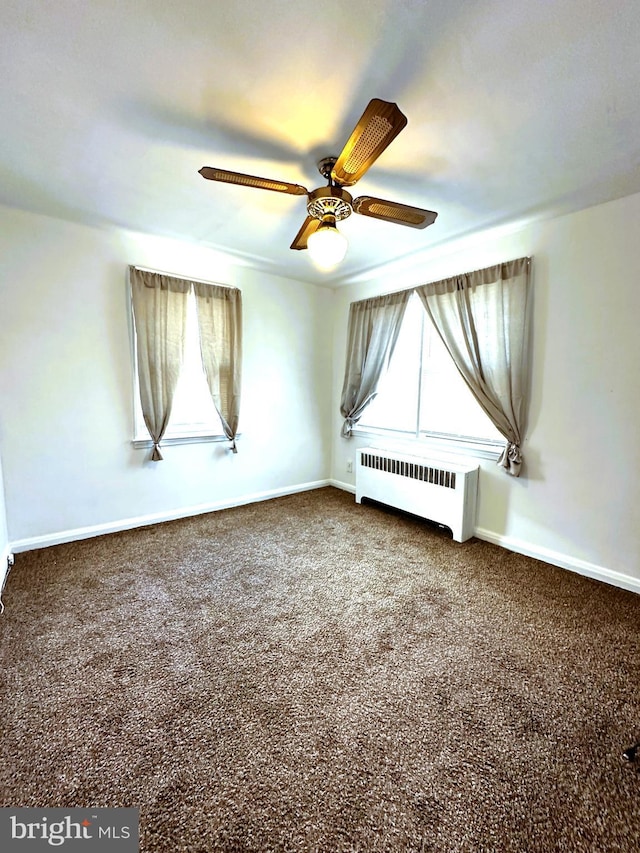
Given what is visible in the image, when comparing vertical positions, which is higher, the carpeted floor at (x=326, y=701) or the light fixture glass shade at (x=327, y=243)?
the light fixture glass shade at (x=327, y=243)

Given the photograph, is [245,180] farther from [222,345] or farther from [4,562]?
[4,562]

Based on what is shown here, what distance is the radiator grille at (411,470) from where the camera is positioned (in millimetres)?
2971

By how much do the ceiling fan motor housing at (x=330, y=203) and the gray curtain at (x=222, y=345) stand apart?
5.32ft

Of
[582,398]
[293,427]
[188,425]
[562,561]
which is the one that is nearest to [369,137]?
[582,398]

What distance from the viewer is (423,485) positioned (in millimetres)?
3127

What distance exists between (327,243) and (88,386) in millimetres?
2216

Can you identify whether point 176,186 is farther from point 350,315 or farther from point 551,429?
point 551,429

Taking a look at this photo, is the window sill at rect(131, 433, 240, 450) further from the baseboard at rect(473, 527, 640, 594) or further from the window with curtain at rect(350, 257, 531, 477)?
the baseboard at rect(473, 527, 640, 594)

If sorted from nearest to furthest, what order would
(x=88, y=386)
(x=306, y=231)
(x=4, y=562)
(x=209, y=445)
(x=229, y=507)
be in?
1. (x=306, y=231)
2. (x=4, y=562)
3. (x=88, y=386)
4. (x=209, y=445)
5. (x=229, y=507)

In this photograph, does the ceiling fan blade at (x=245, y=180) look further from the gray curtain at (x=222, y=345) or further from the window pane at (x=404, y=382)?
the window pane at (x=404, y=382)

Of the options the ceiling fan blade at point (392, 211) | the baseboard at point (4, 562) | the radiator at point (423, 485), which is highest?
the ceiling fan blade at point (392, 211)

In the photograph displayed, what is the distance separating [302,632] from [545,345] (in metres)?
2.48
